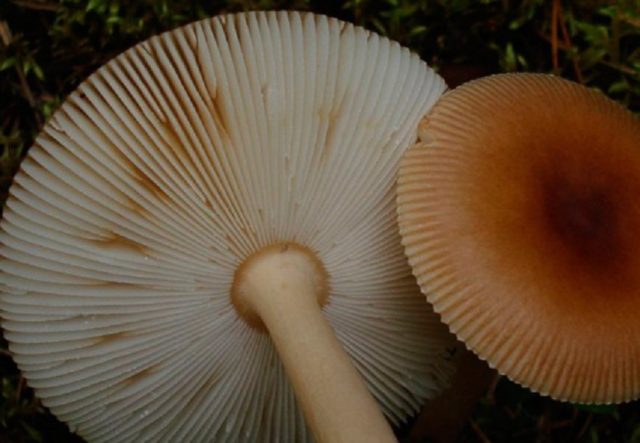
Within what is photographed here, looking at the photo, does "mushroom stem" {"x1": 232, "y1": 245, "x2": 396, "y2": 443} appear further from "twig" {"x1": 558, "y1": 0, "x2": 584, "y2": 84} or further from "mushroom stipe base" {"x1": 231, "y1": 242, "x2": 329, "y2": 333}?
"twig" {"x1": 558, "y1": 0, "x2": 584, "y2": 84}

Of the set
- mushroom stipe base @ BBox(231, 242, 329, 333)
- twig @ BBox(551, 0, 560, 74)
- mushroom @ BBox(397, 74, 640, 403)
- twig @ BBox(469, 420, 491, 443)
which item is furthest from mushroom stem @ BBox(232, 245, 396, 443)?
twig @ BBox(551, 0, 560, 74)

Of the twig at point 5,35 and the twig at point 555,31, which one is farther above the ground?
the twig at point 5,35

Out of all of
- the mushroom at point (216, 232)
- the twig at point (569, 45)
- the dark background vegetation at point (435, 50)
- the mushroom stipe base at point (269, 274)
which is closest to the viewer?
the mushroom at point (216, 232)

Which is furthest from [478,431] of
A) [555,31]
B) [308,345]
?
[555,31]

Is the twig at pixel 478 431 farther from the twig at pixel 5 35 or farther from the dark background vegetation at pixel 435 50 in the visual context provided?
the twig at pixel 5 35

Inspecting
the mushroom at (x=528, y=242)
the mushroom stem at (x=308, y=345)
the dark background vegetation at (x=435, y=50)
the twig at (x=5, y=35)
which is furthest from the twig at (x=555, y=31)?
the twig at (x=5, y=35)

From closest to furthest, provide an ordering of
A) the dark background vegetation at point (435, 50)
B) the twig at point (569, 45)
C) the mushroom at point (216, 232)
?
1. the mushroom at point (216, 232)
2. the dark background vegetation at point (435, 50)
3. the twig at point (569, 45)

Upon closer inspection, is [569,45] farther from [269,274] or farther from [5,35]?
[5,35]
